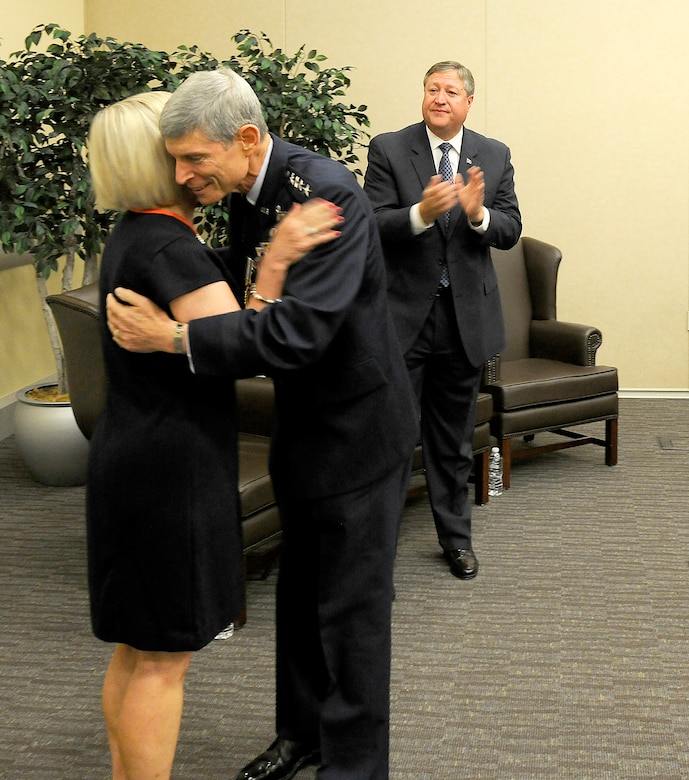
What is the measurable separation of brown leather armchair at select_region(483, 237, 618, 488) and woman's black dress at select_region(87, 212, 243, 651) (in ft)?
8.80

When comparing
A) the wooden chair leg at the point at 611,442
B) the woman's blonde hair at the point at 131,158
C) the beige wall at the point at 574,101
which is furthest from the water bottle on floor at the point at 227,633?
the beige wall at the point at 574,101

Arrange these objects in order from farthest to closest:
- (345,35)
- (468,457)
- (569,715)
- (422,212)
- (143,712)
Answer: (345,35) < (468,457) < (422,212) < (569,715) < (143,712)

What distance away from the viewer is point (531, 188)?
236 inches

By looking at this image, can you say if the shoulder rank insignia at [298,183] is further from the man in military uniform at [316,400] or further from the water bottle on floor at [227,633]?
the water bottle on floor at [227,633]

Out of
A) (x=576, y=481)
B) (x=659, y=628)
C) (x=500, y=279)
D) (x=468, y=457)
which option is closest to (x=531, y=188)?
(x=500, y=279)

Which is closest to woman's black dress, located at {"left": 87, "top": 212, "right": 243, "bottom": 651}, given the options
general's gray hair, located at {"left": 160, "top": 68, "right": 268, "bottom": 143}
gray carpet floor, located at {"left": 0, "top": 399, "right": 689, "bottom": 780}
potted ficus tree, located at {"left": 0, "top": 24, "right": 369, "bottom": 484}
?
general's gray hair, located at {"left": 160, "top": 68, "right": 268, "bottom": 143}

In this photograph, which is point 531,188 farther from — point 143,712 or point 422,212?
point 143,712

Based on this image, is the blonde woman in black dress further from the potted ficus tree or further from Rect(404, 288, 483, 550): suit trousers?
the potted ficus tree

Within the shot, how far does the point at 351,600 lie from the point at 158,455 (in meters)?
0.57

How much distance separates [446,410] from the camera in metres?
3.51

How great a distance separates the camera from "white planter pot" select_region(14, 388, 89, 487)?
176 inches

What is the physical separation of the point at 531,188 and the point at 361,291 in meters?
4.29

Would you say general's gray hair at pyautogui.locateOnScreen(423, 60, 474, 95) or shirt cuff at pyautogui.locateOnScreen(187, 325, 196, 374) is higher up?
general's gray hair at pyautogui.locateOnScreen(423, 60, 474, 95)

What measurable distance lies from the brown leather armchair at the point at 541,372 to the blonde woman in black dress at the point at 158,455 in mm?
2683
